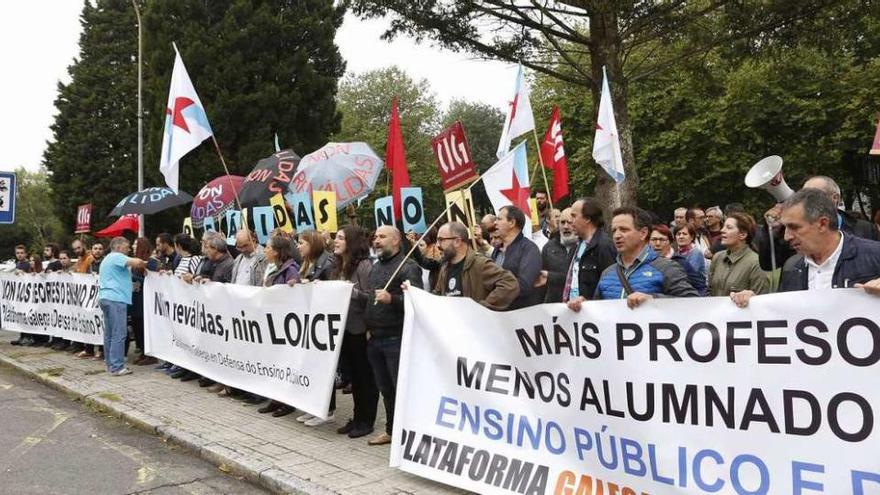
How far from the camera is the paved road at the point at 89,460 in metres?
5.09

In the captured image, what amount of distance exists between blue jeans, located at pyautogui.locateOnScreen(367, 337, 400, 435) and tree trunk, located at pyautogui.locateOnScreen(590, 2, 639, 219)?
6.85m

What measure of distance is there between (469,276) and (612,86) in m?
7.75

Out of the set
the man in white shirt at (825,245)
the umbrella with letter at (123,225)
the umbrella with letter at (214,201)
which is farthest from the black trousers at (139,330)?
the umbrella with letter at (123,225)

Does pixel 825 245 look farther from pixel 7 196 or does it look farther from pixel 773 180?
pixel 7 196

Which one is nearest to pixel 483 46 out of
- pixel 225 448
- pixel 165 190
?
pixel 165 190

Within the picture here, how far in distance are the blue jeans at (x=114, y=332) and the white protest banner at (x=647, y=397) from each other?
5.37 metres

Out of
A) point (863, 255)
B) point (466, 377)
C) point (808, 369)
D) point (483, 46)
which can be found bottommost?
point (466, 377)

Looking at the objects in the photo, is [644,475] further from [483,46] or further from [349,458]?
[483,46]

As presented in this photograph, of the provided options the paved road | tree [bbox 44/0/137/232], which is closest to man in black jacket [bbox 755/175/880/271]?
the paved road

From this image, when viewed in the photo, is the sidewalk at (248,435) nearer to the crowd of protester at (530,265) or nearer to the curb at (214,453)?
the curb at (214,453)

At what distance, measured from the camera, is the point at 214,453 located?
5.68 metres

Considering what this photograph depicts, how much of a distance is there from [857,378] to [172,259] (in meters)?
8.99

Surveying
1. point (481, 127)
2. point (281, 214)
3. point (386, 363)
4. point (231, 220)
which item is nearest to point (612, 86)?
point (281, 214)

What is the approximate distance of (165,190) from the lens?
1252 cm
